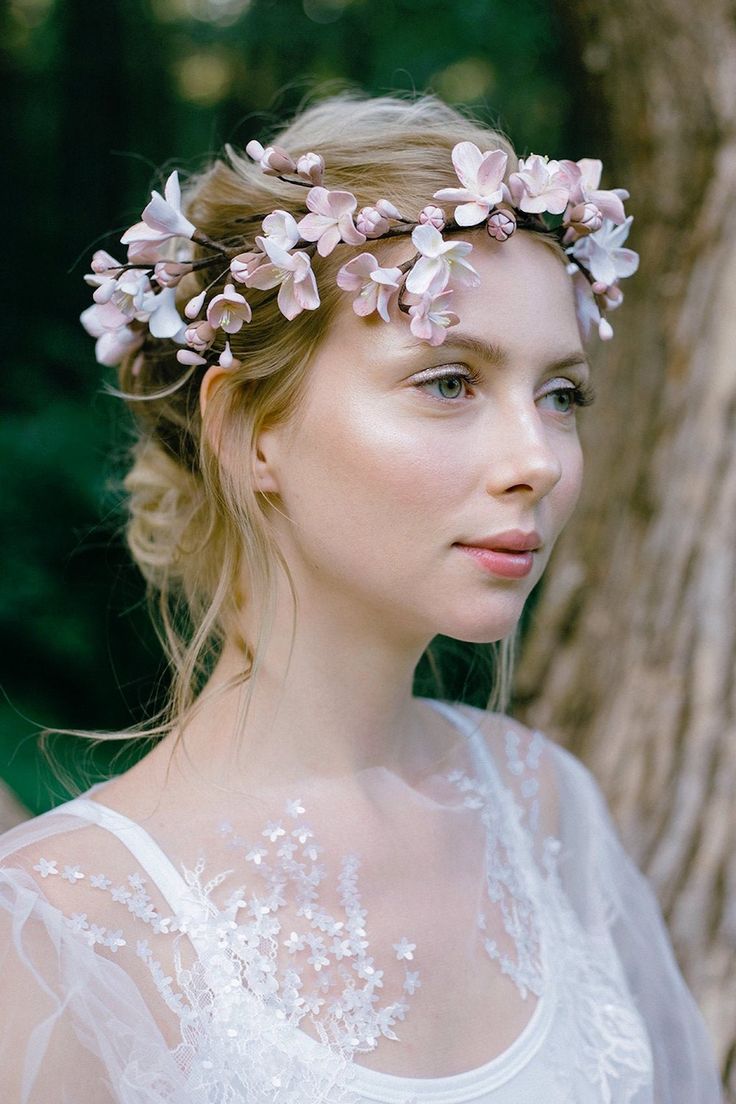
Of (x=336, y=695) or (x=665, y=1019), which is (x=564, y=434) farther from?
(x=665, y=1019)

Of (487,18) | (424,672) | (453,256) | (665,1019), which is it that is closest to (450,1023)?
(665,1019)

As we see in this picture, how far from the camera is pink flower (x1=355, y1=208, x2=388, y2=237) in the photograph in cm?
138

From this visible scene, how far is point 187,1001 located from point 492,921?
1.71 ft

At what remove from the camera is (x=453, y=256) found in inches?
54.1

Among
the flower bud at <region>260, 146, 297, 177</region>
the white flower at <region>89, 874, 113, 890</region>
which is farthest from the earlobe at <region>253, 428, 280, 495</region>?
the white flower at <region>89, 874, 113, 890</region>

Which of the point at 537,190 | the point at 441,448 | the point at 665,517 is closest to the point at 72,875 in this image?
the point at 441,448

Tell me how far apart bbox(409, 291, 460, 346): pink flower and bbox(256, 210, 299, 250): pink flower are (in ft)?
0.60

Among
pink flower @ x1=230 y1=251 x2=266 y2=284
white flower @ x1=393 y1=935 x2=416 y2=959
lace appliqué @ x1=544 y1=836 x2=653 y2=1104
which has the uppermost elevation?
pink flower @ x1=230 y1=251 x2=266 y2=284

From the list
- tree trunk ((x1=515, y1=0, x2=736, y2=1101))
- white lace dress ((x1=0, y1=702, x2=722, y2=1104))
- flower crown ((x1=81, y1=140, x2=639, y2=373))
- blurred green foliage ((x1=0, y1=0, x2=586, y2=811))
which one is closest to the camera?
white lace dress ((x1=0, y1=702, x2=722, y2=1104))

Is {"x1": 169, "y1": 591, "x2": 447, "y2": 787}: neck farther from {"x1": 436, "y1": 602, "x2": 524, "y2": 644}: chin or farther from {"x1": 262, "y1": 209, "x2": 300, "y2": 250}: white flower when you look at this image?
{"x1": 262, "y1": 209, "x2": 300, "y2": 250}: white flower

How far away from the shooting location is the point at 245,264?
1440 mm

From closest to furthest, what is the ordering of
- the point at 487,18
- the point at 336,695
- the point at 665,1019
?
the point at 336,695
the point at 665,1019
the point at 487,18

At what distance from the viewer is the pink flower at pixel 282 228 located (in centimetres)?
142

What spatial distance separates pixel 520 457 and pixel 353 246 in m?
0.35
